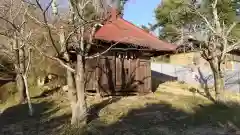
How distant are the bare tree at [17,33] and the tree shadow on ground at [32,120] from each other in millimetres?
716

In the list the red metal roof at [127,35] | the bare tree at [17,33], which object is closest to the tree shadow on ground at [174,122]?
the red metal roof at [127,35]

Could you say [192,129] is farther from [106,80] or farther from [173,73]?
[173,73]

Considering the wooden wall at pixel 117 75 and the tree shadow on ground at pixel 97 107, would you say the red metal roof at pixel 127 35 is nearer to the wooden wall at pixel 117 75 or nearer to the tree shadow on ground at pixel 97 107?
the wooden wall at pixel 117 75

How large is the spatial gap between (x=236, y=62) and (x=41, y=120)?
90.1 feet

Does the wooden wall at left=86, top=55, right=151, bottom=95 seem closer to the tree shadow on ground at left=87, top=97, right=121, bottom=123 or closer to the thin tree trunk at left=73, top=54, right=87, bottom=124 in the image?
the tree shadow on ground at left=87, top=97, right=121, bottom=123

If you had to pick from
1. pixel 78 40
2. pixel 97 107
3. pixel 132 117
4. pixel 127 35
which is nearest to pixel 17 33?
pixel 78 40

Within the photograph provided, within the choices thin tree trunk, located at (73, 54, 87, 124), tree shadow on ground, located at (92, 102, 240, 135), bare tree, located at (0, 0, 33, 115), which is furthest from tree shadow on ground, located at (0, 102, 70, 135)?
tree shadow on ground, located at (92, 102, 240, 135)

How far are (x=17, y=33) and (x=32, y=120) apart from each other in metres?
4.09

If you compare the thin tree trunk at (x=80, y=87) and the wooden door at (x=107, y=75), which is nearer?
Result: the thin tree trunk at (x=80, y=87)

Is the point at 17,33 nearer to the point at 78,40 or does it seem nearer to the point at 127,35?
the point at 78,40

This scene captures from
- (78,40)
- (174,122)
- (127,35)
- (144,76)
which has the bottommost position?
(174,122)

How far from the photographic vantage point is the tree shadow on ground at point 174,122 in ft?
Answer: 42.5

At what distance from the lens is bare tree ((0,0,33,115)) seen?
43.1 ft

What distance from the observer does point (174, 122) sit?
14586mm
